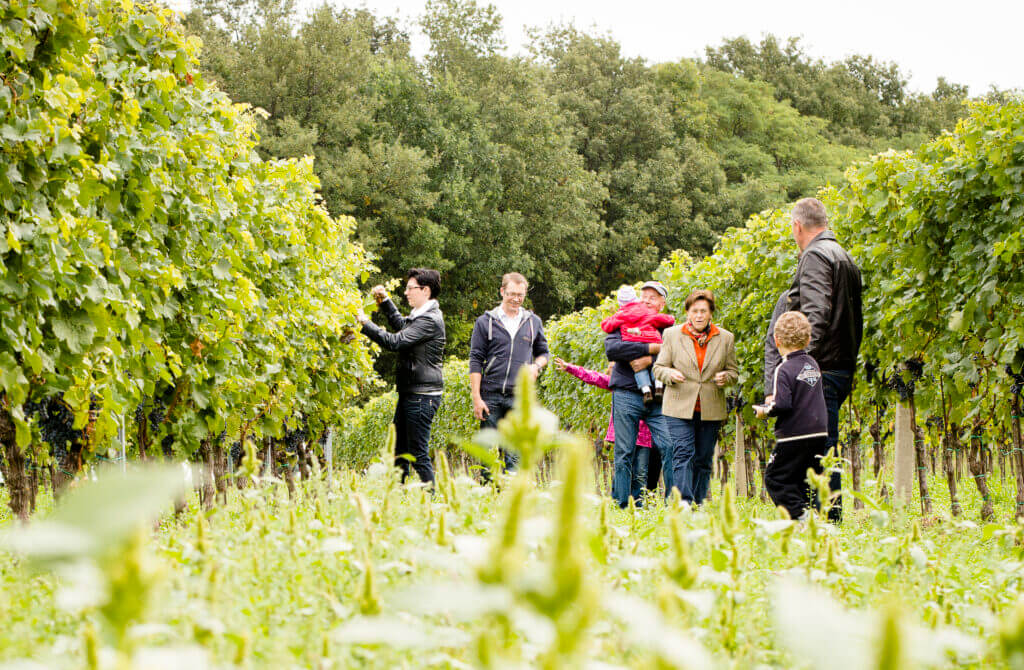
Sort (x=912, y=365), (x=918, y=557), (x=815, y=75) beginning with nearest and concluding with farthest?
(x=918, y=557) → (x=912, y=365) → (x=815, y=75)

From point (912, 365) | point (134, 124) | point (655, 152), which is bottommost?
point (912, 365)

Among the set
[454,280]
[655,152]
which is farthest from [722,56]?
[454,280]

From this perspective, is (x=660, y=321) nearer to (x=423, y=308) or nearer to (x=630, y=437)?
(x=630, y=437)

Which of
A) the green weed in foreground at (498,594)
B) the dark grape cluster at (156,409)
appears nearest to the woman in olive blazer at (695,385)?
the green weed in foreground at (498,594)

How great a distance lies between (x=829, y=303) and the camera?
223 inches

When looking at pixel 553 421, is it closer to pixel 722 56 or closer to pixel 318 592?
pixel 318 592

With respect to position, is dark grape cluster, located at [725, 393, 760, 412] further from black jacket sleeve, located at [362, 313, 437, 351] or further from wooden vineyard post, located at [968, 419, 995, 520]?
black jacket sleeve, located at [362, 313, 437, 351]

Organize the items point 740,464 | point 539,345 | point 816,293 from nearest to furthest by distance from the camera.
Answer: point 816,293 → point 539,345 → point 740,464

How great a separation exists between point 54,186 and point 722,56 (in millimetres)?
47536

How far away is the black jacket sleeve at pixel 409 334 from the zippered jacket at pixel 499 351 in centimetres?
39

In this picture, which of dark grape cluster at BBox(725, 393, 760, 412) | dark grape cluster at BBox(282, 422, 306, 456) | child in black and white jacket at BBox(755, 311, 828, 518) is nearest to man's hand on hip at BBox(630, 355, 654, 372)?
dark grape cluster at BBox(725, 393, 760, 412)

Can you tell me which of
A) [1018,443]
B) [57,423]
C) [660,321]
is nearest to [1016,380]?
[1018,443]

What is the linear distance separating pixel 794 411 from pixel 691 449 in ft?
5.84

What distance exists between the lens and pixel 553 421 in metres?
1.15
